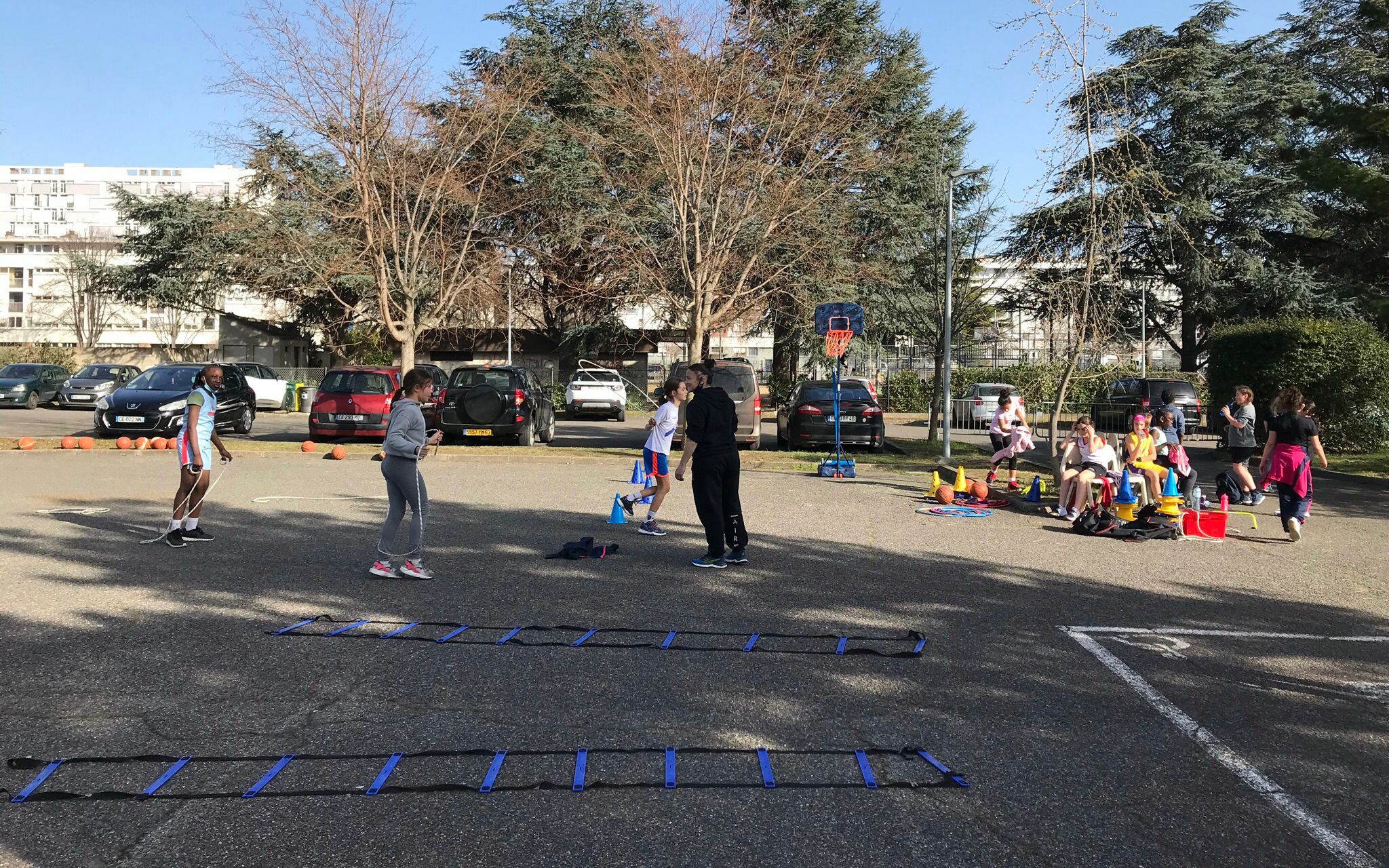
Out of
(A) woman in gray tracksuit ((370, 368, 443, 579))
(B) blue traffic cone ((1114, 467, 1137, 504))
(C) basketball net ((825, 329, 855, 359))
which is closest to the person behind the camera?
(A) woman in gray tracksuit ((370, 368, 443, 579))

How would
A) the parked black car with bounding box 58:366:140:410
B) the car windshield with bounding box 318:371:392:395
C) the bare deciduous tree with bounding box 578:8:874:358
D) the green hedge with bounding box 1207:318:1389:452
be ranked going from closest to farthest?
1. the green hedge with bounding box 1207:318:1389:452
2. the car windshield with bounding box 318:371:392:395
3. the bare deciduous tree with bounding box 578:8:874:358
4. the parked black car with bounding box 58:366:140:410

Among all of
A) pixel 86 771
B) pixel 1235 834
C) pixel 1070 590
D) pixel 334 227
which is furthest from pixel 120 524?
pixel 334 227

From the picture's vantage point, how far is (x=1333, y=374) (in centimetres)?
2244

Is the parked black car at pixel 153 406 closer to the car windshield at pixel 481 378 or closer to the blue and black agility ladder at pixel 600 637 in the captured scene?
the car windshield at pixel 481 378

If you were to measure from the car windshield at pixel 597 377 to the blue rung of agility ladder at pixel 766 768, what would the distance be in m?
33.8

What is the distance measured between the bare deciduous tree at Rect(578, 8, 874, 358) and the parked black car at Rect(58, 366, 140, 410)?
56.3ft

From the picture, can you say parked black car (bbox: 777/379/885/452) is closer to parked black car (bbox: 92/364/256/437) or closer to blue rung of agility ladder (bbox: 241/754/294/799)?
parked black car (bbox: 92/364/256/437)

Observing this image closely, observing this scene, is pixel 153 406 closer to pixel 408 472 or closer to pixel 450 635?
pixel 408 472

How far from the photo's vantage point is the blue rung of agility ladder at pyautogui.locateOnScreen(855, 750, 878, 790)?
4.41 meters

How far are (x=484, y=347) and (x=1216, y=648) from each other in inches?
1807

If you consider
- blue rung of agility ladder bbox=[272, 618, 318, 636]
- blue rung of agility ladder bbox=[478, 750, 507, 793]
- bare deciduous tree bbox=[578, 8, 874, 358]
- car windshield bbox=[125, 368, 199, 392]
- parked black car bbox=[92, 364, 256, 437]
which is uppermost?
bare deciduous tree bbox=[578, 8, 874, 358]

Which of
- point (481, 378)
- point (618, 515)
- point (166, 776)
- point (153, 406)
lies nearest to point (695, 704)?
point (166, 776)

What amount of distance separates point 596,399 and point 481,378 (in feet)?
43.8

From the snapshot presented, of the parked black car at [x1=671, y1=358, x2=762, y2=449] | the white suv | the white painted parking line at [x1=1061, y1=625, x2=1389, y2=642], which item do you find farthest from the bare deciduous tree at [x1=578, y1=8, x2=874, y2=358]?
the white painted parking line at [x1=1061, y1=625, x2=1389, y2=642]
